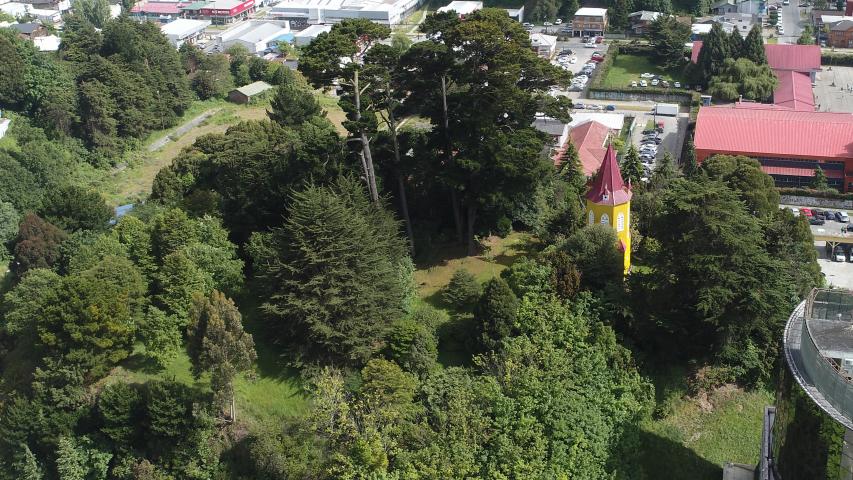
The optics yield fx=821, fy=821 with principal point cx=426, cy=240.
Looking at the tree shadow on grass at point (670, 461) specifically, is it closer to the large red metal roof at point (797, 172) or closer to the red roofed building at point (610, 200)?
the red roofed building at point (610, 200)

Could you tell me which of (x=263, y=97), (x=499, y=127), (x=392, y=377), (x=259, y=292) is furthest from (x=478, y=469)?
(x=263, y=97)

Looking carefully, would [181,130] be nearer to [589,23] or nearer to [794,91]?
[589,23]

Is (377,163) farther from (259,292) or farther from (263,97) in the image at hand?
(263,97)

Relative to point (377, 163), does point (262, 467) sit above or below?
below

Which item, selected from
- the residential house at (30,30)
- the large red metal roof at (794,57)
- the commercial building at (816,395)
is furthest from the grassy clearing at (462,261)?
the residential house at (30,30)

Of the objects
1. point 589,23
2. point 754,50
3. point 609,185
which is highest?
point 609,185

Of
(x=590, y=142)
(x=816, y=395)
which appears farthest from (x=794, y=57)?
(x=816, y=395)

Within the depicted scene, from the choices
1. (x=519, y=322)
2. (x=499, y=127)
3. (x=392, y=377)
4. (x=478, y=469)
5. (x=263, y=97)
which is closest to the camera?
(x=478, y=469)
